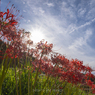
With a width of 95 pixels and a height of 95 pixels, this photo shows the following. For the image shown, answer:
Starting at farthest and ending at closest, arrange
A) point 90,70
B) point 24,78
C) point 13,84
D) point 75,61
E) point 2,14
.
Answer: point 24,78, point 13,84, point 90,70, point 75,61, point 2,14

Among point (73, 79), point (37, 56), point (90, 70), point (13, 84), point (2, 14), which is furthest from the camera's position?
point (13, 84)

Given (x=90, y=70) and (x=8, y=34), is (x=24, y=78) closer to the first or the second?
(x=90, y=70)

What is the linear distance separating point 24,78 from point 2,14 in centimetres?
367

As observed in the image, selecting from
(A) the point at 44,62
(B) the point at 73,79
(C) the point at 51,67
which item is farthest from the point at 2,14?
(B) the point at 73,79

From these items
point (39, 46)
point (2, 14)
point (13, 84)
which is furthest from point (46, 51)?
point (13, 84)

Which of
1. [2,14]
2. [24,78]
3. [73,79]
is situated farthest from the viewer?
[24,78]

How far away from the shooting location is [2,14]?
1.93 metres

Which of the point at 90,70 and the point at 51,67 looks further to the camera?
the point at 90,70

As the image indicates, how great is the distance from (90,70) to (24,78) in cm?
293

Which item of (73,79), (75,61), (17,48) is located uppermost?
(17,48)

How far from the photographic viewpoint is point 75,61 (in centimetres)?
299

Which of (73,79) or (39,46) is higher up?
(39,46)

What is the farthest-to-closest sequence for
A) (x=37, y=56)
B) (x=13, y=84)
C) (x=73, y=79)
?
(x=13, y=84) < (x=37, y=56) < (x=73, y=79)

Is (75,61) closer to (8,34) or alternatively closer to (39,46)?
(39,46)
